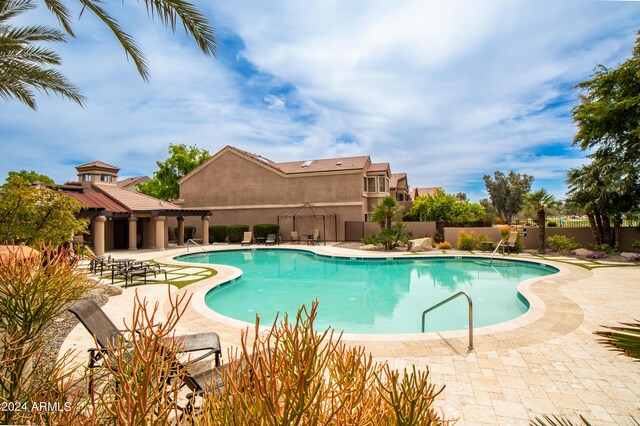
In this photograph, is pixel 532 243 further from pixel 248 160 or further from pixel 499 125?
pixel 248 160

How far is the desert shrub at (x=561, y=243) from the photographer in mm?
19109

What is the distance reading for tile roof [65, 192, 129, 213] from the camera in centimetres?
2050

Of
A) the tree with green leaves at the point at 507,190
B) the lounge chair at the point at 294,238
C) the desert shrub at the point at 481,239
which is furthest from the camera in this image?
the tree with green leaves at the point at 507,190

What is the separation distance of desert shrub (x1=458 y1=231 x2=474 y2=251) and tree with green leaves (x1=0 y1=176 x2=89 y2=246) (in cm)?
2080

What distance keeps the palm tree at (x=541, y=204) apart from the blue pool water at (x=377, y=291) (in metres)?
4.16

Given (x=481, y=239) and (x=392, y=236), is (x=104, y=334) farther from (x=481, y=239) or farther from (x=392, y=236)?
(x=481, y=239)

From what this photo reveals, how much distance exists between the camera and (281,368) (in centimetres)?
141

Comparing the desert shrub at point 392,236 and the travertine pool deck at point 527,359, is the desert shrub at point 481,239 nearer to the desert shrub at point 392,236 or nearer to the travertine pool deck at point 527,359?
the desert shrub at point 392,236

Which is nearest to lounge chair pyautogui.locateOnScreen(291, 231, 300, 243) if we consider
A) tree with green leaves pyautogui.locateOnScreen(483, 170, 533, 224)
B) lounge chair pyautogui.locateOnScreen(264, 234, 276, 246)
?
lounge chair pyautogui.locateOnScreen(264, 234, 276, 246)

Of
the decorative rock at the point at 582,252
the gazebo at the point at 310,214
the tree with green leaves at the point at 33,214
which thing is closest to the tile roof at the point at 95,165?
the gazebo at the point at 310,214

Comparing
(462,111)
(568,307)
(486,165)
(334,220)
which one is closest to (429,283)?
(568,307)

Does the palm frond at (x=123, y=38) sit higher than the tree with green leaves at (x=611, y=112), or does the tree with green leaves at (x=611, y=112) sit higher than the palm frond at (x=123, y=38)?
the tree with green leaves at (x=611, y=112)

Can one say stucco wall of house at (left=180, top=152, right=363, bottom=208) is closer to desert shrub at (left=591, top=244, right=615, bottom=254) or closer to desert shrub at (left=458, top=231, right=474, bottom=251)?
desert shrub at (left=458, top=231, right=474, bottom=251)

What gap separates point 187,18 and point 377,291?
10654 mm
